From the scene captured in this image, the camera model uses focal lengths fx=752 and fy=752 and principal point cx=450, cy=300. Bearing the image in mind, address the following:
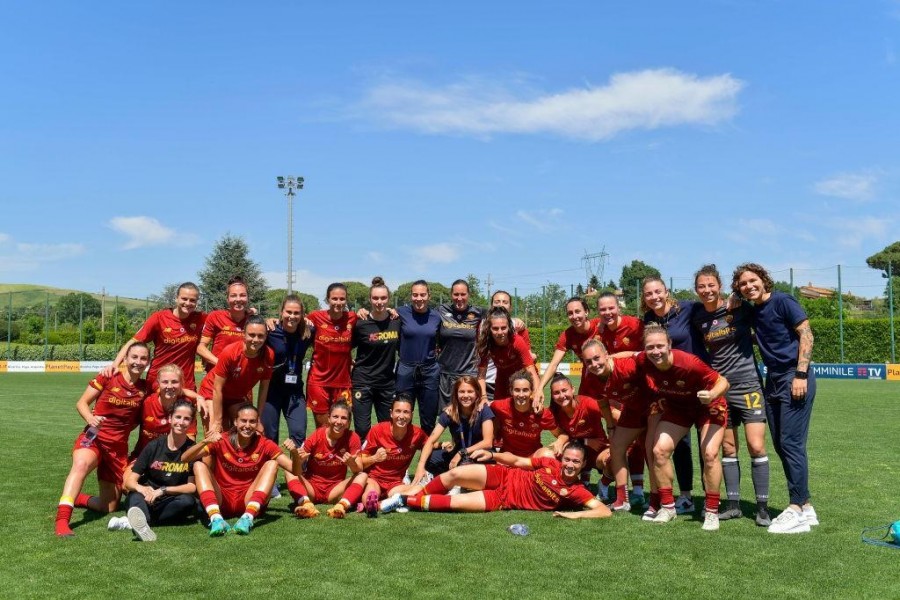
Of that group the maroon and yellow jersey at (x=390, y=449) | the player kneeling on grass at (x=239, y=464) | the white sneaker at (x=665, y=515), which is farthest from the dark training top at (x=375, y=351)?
the white sneaker at (x=665, y=515)

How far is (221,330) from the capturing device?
24.4 feet

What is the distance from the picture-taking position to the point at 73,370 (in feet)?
118

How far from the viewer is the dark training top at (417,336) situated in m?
7.60

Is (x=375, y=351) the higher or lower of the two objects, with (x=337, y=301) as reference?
lower

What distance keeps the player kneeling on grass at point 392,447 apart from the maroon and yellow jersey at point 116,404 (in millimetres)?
1995

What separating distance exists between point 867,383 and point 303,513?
74.3ft

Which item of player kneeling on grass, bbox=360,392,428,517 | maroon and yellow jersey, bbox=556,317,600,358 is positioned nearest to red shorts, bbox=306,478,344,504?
player kneeling on grass, bbox=360,392,428,517

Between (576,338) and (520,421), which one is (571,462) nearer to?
(520,421)

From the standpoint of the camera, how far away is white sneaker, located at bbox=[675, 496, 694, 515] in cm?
641

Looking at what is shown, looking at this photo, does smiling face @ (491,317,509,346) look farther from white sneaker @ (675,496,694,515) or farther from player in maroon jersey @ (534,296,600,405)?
white sneaker @ (675,496,694,515)

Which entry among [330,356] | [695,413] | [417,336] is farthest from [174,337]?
[695,413]

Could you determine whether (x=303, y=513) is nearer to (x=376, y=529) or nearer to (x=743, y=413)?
(x=376, y=529)

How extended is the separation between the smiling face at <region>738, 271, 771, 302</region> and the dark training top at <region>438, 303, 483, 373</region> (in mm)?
2681

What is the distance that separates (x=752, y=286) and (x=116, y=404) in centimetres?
524
